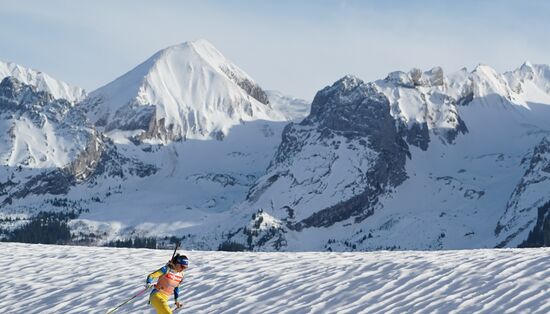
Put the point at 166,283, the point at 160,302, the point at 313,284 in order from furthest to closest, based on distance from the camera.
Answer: the point at 313,284 < the point at 166,283 < the point at 160,302

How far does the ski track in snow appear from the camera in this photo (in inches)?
1017

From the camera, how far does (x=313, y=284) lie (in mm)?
29156

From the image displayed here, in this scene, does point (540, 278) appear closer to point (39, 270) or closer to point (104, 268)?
point (104, 268)

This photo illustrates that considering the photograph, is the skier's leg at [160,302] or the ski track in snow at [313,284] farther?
the ski track in snow at [313,284]

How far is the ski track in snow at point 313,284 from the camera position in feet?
84.8

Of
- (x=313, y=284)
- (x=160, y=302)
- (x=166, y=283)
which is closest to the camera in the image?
(x=160, y=302)

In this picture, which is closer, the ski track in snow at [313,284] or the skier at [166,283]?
the skier at [166,283]

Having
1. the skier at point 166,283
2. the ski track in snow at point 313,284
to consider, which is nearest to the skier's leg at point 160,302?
the skier at point 166,283

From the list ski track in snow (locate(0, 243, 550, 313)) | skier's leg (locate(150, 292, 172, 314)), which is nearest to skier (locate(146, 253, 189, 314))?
skier's leg (locate(150, 292, 172, 314))

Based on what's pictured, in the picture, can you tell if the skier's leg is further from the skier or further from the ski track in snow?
the ski track in snow

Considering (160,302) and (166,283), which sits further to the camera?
(166,283)

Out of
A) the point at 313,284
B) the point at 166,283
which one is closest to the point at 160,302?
the point at 166,283

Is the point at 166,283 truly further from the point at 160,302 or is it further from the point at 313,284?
the point at 313,284

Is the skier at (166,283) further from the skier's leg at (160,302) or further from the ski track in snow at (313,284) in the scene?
the ski track in snow at (313,284)
